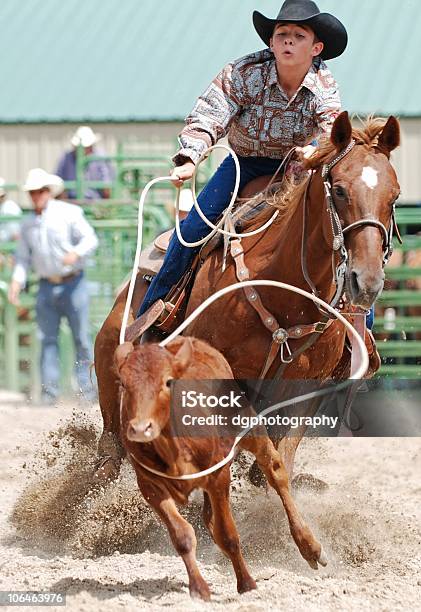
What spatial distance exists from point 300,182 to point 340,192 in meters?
0.58

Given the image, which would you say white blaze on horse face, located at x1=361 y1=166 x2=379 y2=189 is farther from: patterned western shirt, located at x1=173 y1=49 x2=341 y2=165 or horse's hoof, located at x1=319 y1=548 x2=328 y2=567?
horse's hoof, located at x1=319 y1=548 x2=328 y2=567

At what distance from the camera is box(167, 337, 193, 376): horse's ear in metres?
3.72

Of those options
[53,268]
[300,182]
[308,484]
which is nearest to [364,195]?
[300,182]

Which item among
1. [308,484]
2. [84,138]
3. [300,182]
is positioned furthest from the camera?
[84,138]

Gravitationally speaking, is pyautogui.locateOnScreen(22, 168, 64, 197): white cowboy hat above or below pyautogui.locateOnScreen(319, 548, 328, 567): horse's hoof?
above

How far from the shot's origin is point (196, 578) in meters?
3.80

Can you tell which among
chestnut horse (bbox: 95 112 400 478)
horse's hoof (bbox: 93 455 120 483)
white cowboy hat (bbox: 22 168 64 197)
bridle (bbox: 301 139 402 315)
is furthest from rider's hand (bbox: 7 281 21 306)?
bridle (bbox: 301 139 402 315)

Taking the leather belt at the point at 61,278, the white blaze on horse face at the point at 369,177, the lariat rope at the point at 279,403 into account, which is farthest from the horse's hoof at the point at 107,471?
the leather belt at the point at 61,278

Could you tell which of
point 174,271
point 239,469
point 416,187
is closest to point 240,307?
point 174,271

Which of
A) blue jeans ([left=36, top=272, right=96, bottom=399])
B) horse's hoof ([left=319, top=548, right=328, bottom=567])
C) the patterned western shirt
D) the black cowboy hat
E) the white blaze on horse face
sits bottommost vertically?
horse's hoof ([left=319, top=548, right=328, bottom=567])

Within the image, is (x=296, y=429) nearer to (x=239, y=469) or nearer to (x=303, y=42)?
(x=239, y=469)

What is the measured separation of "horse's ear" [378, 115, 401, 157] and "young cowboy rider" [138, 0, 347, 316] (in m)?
0.60

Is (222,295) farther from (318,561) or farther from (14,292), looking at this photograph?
(14,292)

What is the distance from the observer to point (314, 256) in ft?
14.4
